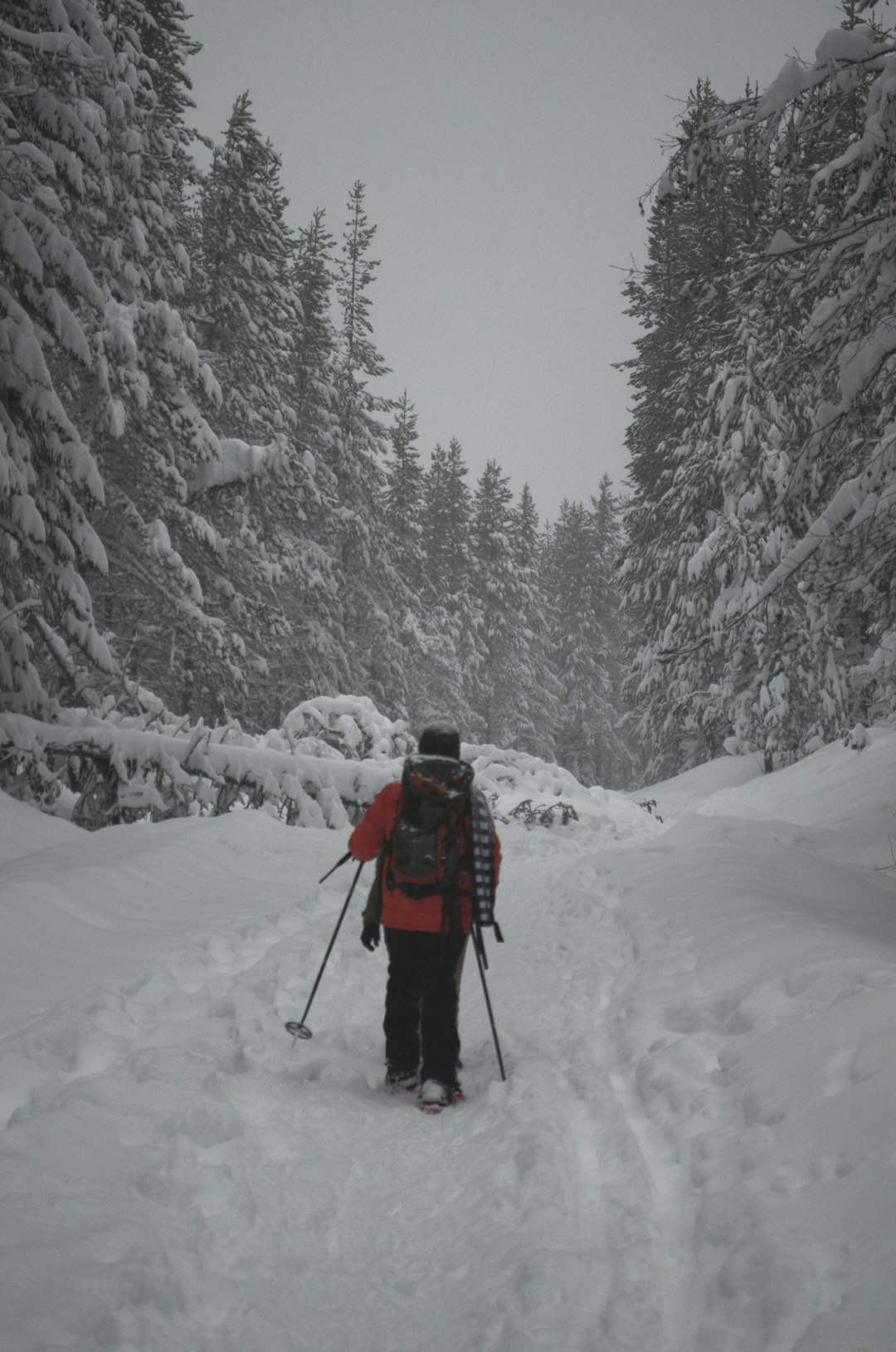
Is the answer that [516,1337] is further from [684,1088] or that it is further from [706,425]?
[706,425]

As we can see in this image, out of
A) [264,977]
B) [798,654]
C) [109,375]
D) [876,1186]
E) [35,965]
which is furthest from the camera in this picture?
[798,654]

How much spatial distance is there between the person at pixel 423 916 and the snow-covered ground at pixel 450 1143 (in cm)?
36

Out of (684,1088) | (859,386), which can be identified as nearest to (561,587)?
(859,386)

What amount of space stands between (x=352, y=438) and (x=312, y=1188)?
71.3ft

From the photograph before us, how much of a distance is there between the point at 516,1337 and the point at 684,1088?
1643 millimetres

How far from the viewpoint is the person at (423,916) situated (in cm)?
427

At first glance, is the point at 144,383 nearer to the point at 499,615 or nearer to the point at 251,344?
the point at 251,344

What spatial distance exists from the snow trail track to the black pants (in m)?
0.26

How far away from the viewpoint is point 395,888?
4355 mm

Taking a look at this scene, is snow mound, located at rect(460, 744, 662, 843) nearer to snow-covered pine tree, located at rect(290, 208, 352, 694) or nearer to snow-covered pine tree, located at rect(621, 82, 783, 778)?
snow-covered pine tree, located at rect(621, 82, 783, 778)

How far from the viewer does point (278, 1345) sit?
2.20m

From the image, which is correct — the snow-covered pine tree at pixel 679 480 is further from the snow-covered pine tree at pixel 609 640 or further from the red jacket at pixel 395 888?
the snow-covered pine tree at pixel 609 640

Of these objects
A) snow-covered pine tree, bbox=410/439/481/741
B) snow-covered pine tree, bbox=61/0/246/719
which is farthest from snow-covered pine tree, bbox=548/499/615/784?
snow-covered pine tree, bbox=61/0/246/719

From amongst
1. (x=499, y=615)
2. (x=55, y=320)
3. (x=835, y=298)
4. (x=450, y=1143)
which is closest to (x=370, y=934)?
(x=450, y=1143)
